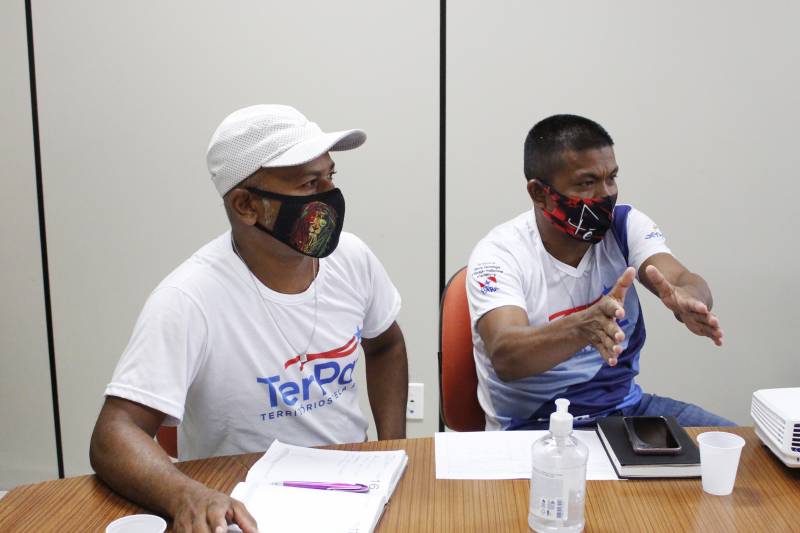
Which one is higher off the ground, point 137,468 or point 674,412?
point 137,468

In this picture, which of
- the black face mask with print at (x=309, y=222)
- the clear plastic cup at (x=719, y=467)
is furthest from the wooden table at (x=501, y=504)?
the black face mask with print at (x=309, y=222)

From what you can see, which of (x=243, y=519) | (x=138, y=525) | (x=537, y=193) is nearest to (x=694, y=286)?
(x=537, y=193)

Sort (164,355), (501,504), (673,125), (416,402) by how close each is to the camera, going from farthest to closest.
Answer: (416,402) → (673,125) → (164,355) → (501,504)

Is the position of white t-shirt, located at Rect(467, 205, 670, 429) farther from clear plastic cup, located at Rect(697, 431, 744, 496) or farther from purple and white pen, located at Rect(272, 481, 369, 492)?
purple and white pen, located at Rect(272, 481, 369, 492)

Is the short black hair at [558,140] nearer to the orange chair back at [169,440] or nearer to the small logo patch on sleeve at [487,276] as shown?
the small logo patch on sleeve at [487,276]

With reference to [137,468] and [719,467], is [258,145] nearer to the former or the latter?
[137,468]

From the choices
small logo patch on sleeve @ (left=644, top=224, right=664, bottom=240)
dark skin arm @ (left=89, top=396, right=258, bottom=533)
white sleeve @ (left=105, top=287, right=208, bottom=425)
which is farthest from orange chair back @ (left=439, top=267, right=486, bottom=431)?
dark skin arm @ (left=89, top=396, right=258, bottom=533)

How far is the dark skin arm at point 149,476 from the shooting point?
3.12 ft

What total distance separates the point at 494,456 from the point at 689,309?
21.6 inches

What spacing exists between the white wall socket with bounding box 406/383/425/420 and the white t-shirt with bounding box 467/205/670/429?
89 cm

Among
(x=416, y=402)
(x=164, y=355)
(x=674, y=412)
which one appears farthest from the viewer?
(x=416, y=402)

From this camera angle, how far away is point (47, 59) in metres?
2.56

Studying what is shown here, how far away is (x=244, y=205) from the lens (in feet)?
4.65

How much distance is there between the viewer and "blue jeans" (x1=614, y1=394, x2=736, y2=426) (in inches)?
67.7
